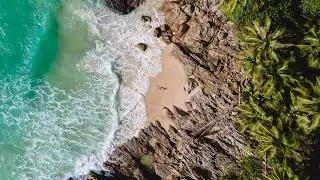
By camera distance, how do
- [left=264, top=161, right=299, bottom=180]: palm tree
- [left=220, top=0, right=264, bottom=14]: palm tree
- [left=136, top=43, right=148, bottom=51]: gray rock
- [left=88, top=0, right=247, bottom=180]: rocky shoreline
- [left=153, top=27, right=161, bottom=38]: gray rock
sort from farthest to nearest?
[left=136, top=43, right=148, bottom=51]: gray rock
[left=153, top=27, right=161, bottom=38]: gray rock
[left=88, top=0, right=247, bottom=180]: rocky shoreline
[left=220, top=0, right=264, bottom=14]: palm tree
[left=264, top=161, right=299, bottom=180]: palm tree

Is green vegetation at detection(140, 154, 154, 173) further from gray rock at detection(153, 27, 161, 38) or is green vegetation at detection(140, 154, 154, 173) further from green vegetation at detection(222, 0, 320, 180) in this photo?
gray rock at detection(153, 27, 161, 38)

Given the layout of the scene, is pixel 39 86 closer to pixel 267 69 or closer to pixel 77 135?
pixel 77 135

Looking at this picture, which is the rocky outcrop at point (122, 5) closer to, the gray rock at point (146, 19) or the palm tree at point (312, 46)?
the gray rock at point (146, 19)

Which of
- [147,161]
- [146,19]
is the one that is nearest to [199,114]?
[147,161]

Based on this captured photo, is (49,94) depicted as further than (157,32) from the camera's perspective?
Yes

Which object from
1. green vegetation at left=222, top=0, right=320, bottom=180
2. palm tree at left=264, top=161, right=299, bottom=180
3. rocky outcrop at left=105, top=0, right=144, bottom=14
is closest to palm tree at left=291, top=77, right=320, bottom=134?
green vegetation at left=222, top=0, right=320, bottom=180

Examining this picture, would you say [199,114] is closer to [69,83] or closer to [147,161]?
[147,161]

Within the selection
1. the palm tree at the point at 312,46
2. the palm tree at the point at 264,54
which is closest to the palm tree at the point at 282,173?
the palm tree at the point at 264,54
